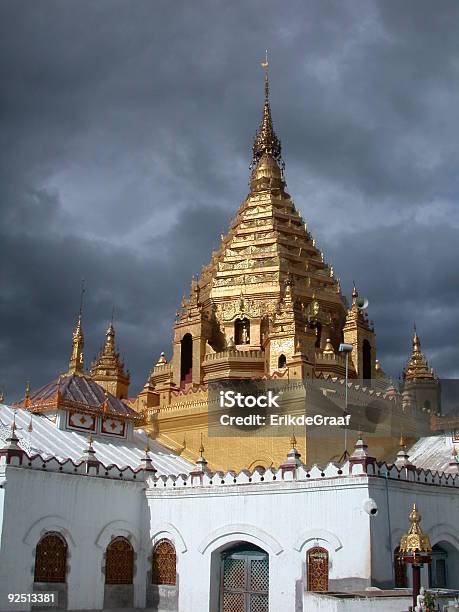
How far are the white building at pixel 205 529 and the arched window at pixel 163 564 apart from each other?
0.12 feet

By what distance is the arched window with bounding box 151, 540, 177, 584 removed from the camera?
78.8 ft

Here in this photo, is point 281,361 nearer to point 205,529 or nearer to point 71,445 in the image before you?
point 71,445

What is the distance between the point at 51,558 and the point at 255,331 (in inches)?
775

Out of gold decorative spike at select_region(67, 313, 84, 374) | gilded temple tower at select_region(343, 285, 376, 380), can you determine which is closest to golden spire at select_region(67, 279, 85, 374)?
gold decorative spike at select_region(67, 313, 84, 374)

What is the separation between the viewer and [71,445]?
87.0 ft

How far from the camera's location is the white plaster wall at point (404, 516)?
2053 centimetres

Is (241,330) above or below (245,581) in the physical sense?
above

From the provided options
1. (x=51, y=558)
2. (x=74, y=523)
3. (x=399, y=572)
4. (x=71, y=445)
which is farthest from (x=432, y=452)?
(x=51, y=558)

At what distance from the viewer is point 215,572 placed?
23.1 meters

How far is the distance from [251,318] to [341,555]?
20.7 m

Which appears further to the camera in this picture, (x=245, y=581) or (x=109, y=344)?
(x=109, y=344)

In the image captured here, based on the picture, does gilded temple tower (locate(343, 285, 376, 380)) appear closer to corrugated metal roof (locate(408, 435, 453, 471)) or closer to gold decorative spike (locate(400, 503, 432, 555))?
corrugated metal roof (locate(408, 435, 453, 471))

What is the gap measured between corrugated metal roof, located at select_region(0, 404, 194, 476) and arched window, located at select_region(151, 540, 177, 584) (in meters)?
3.13

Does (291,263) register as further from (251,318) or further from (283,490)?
(283,490)
